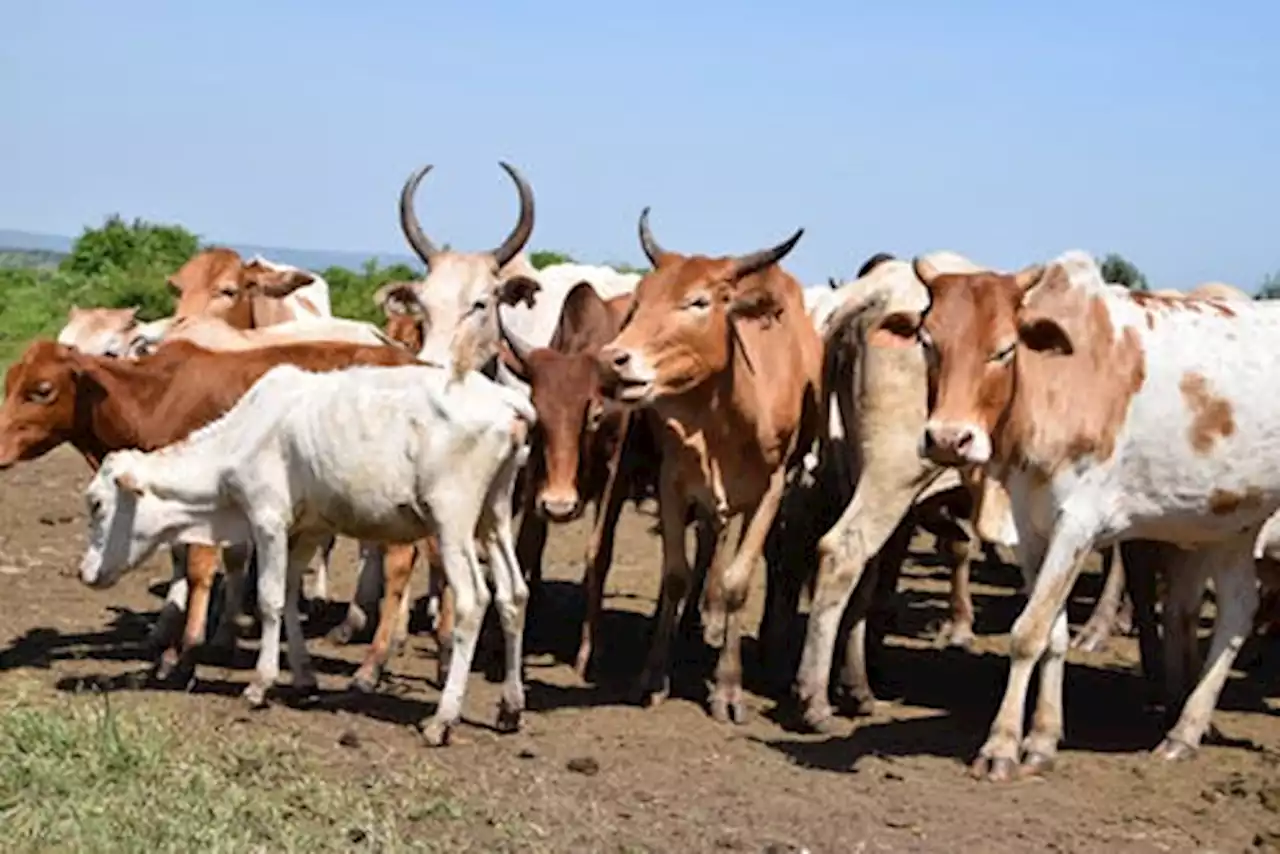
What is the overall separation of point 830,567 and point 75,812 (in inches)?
151

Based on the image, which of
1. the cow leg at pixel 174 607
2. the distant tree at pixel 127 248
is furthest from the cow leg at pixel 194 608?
the distant tree at pixel 127 248

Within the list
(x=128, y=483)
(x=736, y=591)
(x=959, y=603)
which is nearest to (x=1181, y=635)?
(x=736, y=591)

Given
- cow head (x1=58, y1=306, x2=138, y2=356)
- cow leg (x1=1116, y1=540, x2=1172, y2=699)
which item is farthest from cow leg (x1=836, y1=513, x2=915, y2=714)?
cow head (x1=58, y1=306, x2=138, y2=356)

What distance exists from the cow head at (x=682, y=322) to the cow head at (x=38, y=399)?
104 inches

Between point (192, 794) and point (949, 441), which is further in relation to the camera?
point (949, 441)

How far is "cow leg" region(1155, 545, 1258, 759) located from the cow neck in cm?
501

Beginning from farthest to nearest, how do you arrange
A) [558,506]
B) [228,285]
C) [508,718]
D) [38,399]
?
1. [228,285]
2. [38,399]
3. [558,506]
4. [508,718]

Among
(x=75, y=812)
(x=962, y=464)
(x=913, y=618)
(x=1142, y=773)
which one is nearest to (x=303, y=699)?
(x=75, y=812)

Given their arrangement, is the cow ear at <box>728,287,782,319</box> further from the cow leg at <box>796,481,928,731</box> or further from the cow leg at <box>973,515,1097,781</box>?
the cow leg at <box>973,515,1097,781</box>

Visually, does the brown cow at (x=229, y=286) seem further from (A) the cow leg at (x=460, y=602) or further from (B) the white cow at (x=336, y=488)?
(A) the cow leg at (x=460, y=602)

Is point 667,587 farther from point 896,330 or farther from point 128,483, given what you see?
point 128,483

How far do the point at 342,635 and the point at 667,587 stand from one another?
2.04m

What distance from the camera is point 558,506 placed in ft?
29.8

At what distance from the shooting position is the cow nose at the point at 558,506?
29.8 ft
